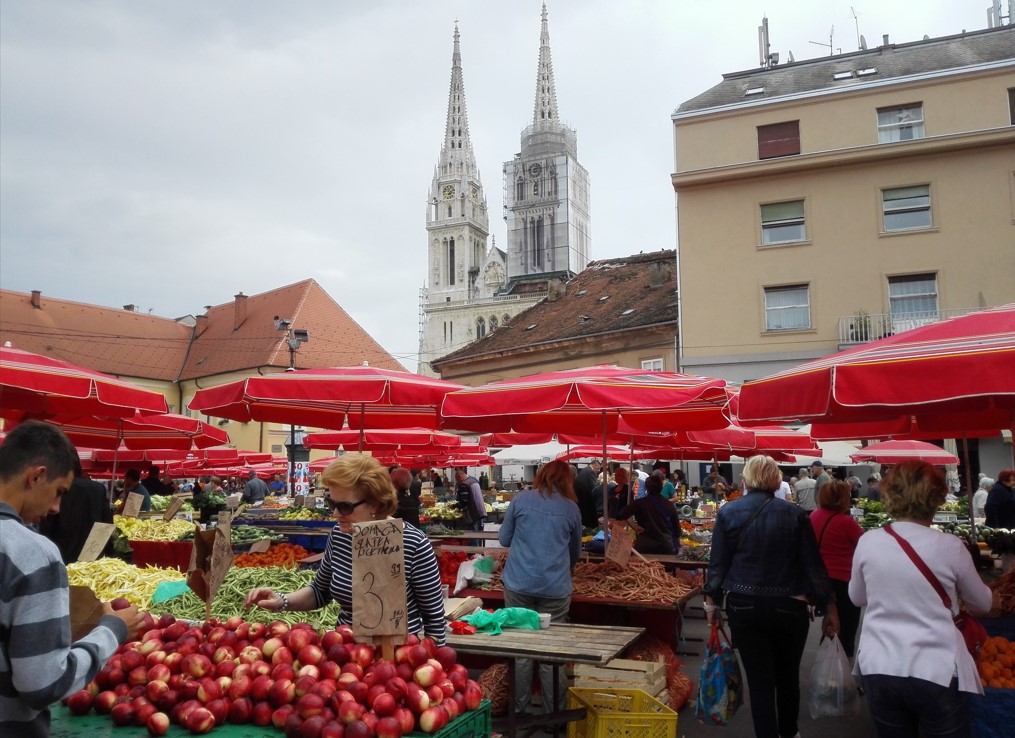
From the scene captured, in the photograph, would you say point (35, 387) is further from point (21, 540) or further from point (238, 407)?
point (21, 540)

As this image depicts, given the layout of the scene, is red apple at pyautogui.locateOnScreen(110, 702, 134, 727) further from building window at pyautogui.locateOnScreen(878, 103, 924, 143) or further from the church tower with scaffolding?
the church tower with scaffolding

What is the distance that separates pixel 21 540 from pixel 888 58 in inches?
1246

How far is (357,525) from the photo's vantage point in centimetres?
337

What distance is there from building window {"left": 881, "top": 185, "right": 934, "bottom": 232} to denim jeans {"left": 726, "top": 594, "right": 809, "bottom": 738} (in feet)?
78.7

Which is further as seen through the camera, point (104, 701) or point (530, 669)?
point (530, 669)

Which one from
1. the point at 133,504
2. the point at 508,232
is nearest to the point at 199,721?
the point at 133,504

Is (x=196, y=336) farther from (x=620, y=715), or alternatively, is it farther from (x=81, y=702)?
(x=81, y=702)

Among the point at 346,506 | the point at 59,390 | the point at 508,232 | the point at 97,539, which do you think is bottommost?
the point at 97,539

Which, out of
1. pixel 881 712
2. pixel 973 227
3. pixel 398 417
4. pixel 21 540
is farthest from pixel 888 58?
pixel 21 540

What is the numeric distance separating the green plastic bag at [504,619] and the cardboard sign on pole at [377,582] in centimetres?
185

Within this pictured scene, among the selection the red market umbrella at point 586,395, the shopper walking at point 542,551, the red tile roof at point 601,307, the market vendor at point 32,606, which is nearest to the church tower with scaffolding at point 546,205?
the red tile roof at point 601,307

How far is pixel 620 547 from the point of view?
747 centimetres

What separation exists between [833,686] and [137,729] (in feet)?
14.3

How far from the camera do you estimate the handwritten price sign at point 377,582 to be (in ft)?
10.9
